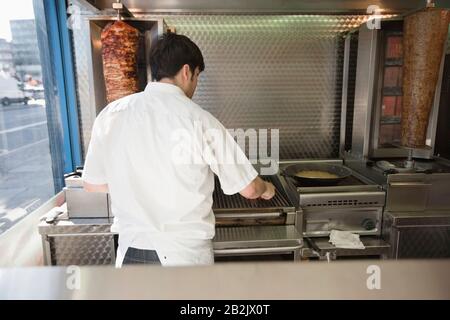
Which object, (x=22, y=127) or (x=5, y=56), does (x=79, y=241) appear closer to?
(x=22, y=127)

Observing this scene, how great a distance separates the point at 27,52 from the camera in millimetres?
1453

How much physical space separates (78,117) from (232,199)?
1.16m

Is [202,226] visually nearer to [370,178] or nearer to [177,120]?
[177,120]

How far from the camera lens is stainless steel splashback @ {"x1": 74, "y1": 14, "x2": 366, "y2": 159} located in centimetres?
210

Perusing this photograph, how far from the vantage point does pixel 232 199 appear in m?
1.76

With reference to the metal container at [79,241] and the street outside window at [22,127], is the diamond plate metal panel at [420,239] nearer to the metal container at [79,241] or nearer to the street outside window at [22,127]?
the metal container at [79,241]

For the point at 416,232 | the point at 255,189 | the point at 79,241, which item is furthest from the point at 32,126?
the point at 416,232

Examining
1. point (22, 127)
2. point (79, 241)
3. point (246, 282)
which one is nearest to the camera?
point (246, 282)

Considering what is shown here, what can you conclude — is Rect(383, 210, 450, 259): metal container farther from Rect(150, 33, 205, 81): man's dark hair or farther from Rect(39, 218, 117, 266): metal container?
Rect(39, 218, 117, 266): metal container

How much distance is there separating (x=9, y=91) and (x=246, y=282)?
0.91m

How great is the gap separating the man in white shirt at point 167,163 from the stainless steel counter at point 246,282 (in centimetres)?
69

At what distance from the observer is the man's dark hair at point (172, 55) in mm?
A: 1056

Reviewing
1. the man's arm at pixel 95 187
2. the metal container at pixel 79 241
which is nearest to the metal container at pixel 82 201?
the metal container at pixel 79 241

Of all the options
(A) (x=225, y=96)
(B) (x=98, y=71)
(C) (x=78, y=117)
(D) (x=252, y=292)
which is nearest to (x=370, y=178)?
(A) (x=225, y=96)
